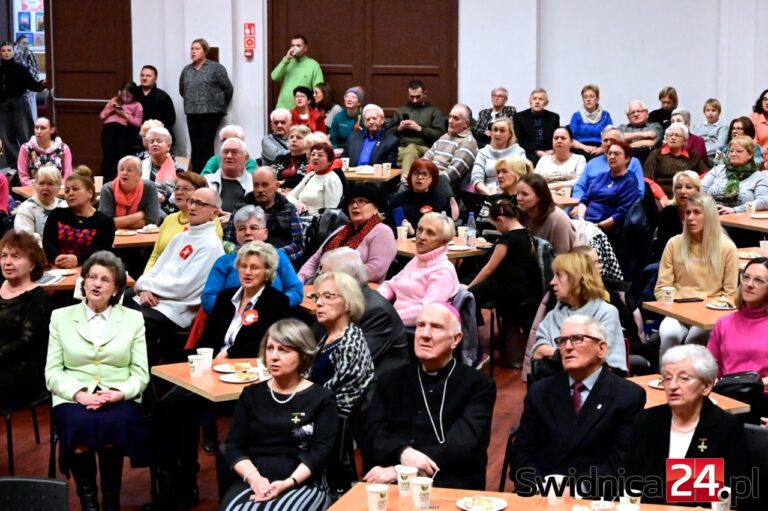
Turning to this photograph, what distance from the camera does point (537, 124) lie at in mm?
12570

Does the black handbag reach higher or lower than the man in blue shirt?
lower

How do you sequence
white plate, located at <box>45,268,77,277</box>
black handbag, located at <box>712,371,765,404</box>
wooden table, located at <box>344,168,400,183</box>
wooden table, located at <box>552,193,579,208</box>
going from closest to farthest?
black handbag, located at <box>712,371,765,404</box>, white plate, located at <box>45,268,77,277</box>, wooden table, located at <box>552,193,579,208</box>, wooden table, located at <box>344,168,400,183</box>

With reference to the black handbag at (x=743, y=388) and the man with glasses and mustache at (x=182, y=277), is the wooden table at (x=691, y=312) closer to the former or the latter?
the black handbag at (x=743, y=388)

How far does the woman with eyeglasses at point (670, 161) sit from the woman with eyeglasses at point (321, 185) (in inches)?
112

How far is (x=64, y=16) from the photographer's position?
1452 cm

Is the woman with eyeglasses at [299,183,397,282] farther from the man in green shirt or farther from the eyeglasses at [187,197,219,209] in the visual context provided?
the man in green shirt

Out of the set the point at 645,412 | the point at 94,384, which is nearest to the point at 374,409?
the point at 645,412

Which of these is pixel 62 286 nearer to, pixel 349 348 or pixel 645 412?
pixel 349 348

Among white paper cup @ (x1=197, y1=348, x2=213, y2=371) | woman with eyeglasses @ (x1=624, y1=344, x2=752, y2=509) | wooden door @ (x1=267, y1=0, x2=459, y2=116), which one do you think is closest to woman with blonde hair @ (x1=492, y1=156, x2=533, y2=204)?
white paper cup @ (x1=197, y1=348, x2=213, y2=371)

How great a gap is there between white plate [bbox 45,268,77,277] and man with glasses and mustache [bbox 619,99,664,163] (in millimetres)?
6384

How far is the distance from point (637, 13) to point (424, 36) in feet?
7.80

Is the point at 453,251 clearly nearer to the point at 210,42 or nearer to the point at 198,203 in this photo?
the point at 198,203

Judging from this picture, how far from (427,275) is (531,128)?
616cm

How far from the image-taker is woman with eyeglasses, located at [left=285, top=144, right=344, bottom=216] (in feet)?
29.2
